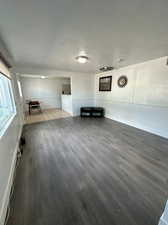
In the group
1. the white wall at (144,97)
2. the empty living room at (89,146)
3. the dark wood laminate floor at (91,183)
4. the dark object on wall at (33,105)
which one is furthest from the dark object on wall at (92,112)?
the dark object on wall at (33,105)

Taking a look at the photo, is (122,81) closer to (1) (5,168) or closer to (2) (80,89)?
(2) (80,89)

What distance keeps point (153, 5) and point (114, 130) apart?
299 centimetres

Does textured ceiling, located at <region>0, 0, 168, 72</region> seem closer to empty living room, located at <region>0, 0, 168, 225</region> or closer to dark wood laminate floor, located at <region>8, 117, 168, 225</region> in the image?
empty living room, located at <region>0, 0, 168, 225</region>

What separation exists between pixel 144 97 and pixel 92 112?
245 cm

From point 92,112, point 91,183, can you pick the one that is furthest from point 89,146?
point 92,112

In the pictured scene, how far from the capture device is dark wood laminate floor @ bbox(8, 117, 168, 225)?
3.61 ft

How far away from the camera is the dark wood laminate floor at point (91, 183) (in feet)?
3.61

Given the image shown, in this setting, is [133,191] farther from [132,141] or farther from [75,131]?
[75,131]

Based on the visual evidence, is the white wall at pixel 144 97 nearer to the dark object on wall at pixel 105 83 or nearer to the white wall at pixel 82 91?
the dark object on wall at pixel 105 83

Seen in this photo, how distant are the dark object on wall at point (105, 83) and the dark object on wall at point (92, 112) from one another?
100 centimetres

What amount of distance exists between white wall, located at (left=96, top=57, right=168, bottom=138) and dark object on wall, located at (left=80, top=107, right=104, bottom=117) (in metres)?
0.76

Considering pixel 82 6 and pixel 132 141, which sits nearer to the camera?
pixel 82 6

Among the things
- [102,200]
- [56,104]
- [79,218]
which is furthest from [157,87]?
[56,104]

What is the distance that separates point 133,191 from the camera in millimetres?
1369
